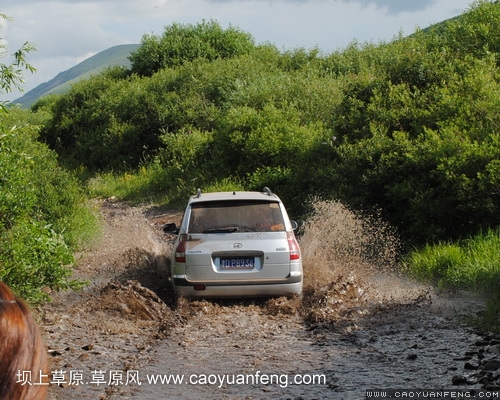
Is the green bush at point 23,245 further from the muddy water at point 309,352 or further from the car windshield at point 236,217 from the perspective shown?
the car windshield at point 236,217

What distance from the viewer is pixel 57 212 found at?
17344 millimetres

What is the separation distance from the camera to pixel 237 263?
10648 mm

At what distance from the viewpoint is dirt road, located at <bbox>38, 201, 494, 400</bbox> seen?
717 cm

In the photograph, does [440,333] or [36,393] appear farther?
[440,333]

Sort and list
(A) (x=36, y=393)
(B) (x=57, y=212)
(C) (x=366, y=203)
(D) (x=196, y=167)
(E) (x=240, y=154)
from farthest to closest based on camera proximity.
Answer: (D) (x=196, y=167)
(E) (x=240, y=154)
(B) (x=57, y=212)
(C) (x=366, y=203)
(A) (x=36, y=393)

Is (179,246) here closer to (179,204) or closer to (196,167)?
(179,204)

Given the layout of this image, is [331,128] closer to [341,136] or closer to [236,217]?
[341,136]

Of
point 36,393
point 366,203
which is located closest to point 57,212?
point 366,203

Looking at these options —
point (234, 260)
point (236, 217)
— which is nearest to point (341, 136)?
point (236, 217)

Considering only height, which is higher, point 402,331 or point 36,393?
point 36,393

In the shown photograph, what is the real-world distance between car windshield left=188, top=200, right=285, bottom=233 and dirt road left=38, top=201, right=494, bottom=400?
3.46 ft

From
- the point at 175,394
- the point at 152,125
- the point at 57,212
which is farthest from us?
the point at 152,125

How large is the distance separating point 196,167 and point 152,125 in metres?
8.22

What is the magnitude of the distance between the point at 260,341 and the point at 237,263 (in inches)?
72.3
